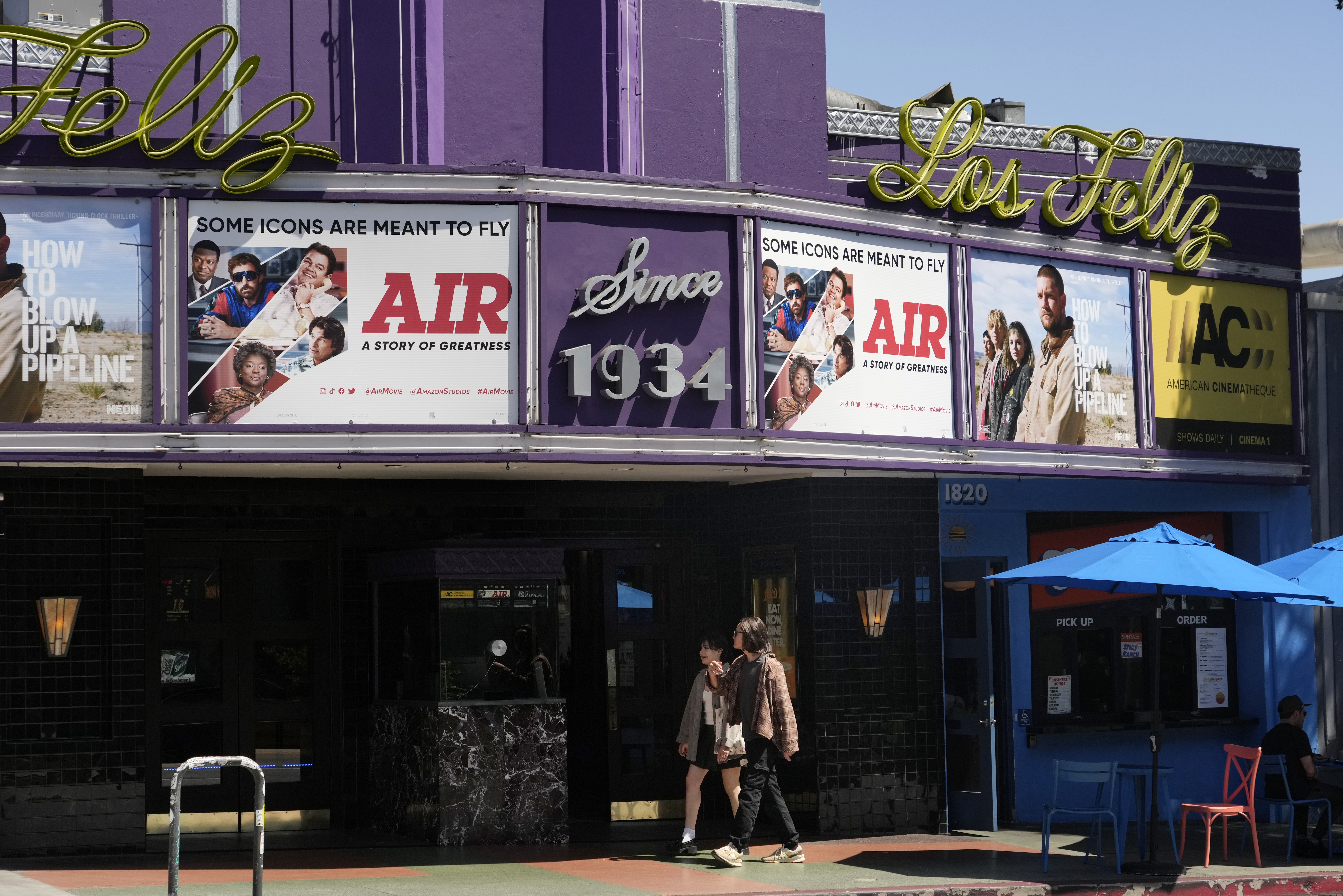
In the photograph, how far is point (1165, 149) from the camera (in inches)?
661

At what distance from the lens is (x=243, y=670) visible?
15641 mm

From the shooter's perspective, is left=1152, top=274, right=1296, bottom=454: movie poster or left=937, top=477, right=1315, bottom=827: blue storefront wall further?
left=1152, top=274, right=1296, bottom=454: movie poster

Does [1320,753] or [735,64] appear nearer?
[735,64]

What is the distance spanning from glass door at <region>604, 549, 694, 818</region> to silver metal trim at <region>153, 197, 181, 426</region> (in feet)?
17.6

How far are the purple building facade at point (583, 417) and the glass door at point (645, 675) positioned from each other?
0.14ft

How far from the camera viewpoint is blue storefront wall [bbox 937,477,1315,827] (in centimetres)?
1655

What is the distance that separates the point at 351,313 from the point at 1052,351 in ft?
23.0

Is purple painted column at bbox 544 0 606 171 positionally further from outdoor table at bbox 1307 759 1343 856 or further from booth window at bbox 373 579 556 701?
outdoor table at bbox 1307 759 1343 856

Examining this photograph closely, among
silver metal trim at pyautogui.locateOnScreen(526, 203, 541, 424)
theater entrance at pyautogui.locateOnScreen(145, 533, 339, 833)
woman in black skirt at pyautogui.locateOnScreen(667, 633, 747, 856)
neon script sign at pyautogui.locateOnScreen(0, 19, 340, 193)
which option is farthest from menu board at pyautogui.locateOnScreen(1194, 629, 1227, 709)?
neon script sign at pyautogui.locateOnScreen(0, 19, 340, 193)

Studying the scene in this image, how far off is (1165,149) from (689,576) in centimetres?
665

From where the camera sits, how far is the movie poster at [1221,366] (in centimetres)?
1694

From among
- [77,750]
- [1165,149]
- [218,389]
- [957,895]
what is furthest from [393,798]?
[1165,149]

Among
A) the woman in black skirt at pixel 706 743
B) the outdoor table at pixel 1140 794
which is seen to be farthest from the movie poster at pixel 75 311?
the outdoor table at pixel 1140 794

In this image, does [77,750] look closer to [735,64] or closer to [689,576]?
[689,576]
